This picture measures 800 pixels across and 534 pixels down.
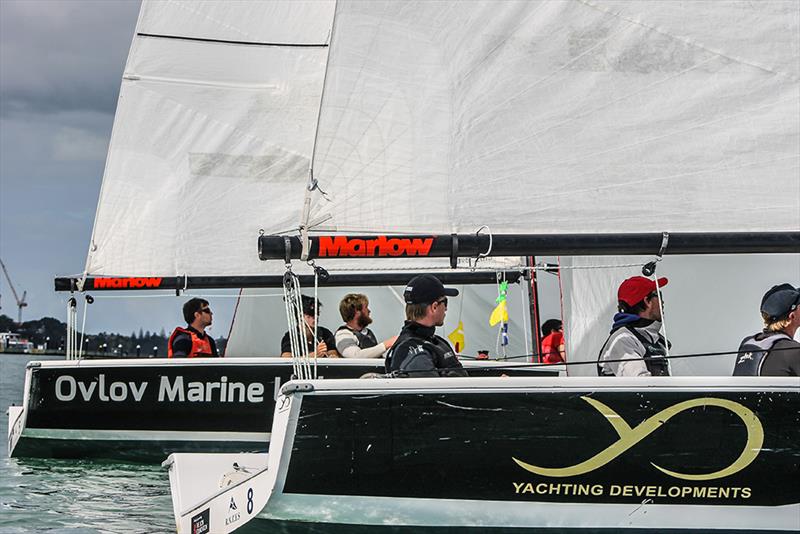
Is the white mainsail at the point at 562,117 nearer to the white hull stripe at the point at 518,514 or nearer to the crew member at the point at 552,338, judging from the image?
the white hull stripe at the point at 518,514

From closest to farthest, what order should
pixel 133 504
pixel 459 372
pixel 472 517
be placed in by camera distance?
1. pixel 472 517
2. pixel 459 372
3. pixel 133 504

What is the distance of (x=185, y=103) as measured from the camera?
14570 millimetres

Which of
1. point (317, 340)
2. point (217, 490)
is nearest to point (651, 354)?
point (217, 490)

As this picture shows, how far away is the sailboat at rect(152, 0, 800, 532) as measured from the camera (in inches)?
242

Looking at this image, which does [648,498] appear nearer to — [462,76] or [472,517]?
[472,517]

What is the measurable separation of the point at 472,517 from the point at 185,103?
9.45 metres

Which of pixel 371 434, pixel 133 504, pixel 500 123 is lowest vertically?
pixel 133 504

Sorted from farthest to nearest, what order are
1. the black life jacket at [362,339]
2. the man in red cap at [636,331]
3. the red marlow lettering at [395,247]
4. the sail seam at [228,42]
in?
the sail seam at [228,42]
the black life jacket at [362,339]
the man in red cap at [636,331]
the red marlow lettering at [395,247]

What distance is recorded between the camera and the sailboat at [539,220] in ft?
20.1

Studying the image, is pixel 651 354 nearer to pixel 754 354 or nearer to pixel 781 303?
pixel 754 354

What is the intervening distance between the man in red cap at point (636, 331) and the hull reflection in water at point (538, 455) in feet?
2.78

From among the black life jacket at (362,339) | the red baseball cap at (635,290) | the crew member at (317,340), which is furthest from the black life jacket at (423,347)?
the black life jacket at (362,339)

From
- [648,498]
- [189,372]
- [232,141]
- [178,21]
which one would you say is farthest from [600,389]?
[178,21]

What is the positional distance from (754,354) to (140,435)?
6887 millimetres
